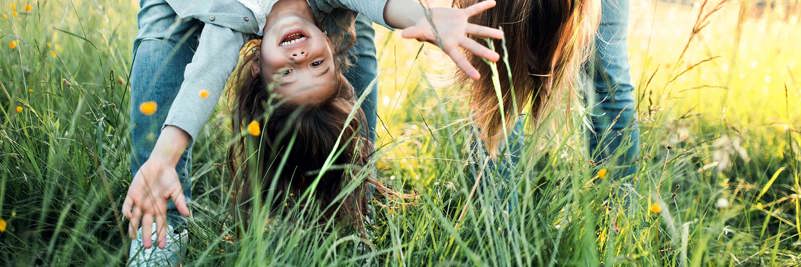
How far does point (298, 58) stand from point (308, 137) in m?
0.17

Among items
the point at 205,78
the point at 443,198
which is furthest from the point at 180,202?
the point at 443,198

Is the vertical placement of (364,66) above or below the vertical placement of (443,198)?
above

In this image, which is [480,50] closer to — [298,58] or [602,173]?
[602,173]

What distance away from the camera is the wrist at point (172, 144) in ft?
4.95

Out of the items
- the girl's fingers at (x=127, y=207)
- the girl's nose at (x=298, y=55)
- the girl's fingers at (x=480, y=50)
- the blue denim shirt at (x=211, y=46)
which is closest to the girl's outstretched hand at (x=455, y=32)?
the girl's fingers at (x=480, y=50)

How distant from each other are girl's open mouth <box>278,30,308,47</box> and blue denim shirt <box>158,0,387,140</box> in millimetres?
61

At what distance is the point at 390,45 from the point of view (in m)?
3.80

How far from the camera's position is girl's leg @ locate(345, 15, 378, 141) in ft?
6.97

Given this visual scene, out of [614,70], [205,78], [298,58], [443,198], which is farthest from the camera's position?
[614,70]

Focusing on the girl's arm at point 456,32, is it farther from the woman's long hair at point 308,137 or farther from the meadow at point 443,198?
the woman's long hair at point 308,137

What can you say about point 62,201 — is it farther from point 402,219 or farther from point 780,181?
point 780,181

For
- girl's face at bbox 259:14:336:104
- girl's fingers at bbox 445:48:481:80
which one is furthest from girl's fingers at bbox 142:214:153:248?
girl's fingers at bbox 445:48:481:80

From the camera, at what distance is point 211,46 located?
1.67 meters

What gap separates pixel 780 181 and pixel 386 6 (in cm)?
132
